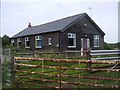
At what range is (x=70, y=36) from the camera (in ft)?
Result: 91.1

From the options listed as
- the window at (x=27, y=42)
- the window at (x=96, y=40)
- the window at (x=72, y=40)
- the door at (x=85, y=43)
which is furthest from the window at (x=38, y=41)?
the window at (x=96, y=40)

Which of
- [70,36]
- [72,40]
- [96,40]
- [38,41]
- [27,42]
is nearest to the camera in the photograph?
[70,36]

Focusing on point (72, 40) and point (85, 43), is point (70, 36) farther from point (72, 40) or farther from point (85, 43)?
point (85, 43)

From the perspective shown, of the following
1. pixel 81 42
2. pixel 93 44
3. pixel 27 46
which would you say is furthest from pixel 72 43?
pixel 27 46

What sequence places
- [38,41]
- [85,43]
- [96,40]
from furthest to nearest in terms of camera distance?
[38,41] < [96,40] < [85,43]

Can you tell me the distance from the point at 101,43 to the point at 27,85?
23885 millimetres

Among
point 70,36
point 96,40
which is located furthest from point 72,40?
point 96,40

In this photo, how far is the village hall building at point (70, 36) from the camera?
26984 mm

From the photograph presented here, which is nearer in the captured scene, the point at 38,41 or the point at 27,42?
the point at 38,41

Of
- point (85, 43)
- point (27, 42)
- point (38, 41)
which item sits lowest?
point (85, 43)

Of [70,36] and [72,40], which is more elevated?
[70,36]

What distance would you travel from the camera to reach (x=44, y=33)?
29.5m

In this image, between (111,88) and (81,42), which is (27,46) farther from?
(111,88)

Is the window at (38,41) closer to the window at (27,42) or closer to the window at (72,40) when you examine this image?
the window at (27,42)
